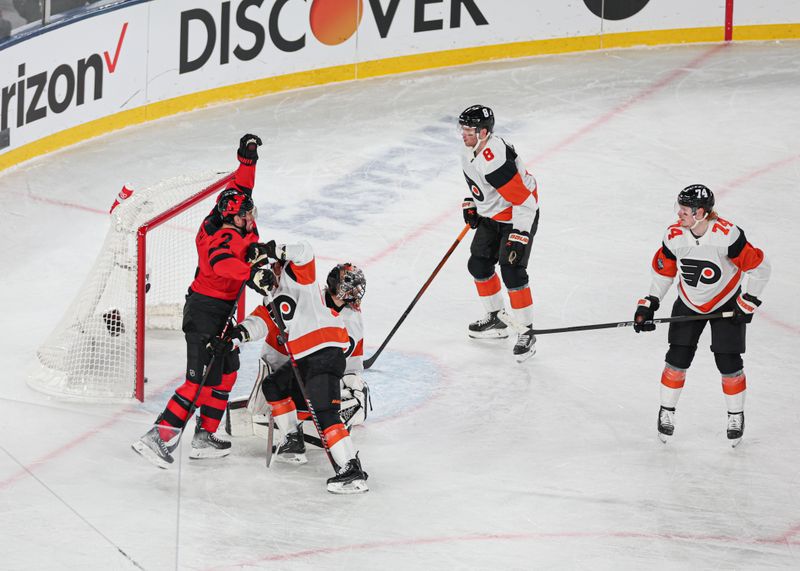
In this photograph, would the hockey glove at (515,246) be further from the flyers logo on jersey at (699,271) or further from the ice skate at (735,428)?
the ice skate at (735,428)

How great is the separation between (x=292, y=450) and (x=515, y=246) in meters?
1.59

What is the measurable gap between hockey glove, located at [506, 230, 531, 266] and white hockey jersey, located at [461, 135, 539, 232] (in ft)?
0.16

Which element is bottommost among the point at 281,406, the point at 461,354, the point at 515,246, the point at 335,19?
the point at 461,354

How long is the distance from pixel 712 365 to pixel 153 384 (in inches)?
101

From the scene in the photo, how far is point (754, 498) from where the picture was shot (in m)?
4.96

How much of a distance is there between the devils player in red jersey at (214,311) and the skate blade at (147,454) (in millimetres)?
718

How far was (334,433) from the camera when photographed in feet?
16.3

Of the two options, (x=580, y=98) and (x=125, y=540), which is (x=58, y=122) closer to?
(x=580, y=98)

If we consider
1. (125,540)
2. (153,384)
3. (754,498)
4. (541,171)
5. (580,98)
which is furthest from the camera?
(580,98)

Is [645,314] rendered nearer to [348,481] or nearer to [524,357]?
[524,357]

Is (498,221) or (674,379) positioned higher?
(498,221)

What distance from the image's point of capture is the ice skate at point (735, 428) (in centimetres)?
537

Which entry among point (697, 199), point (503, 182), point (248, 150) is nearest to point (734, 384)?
point (697, 199)

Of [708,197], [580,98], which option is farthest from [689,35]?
[708,197]
